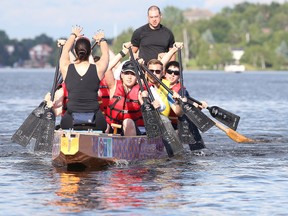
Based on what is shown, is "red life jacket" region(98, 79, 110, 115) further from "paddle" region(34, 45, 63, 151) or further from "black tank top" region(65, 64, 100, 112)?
"black tank top" region(65, 64, 100, 112)

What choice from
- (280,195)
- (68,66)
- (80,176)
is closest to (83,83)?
(68,66)

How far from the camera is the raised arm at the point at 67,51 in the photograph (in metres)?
15.9

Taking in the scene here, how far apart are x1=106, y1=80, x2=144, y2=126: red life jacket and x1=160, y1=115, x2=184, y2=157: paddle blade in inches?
28.0

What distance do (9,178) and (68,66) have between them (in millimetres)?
1915

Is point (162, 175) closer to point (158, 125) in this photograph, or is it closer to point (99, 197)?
point (158, 125)

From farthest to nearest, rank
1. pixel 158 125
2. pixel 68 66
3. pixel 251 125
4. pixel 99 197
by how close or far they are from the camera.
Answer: pixel 251 125
pixel 158 125
pixel 68 66
pixel 99 197

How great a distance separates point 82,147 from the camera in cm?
1561

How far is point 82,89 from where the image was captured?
1573 cm

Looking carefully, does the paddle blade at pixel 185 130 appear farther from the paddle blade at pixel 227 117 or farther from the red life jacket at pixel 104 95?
the red life jacket at pixel 104 95

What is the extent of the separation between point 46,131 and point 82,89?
1428 mm

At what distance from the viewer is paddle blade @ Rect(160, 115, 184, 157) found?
18141 millimetres

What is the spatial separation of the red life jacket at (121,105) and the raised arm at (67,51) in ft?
4.61

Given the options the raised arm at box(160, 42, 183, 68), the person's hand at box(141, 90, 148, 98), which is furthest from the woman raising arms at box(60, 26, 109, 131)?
the raised arm at box(160, 42, 183, 68)

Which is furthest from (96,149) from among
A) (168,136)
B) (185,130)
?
(185,130)
